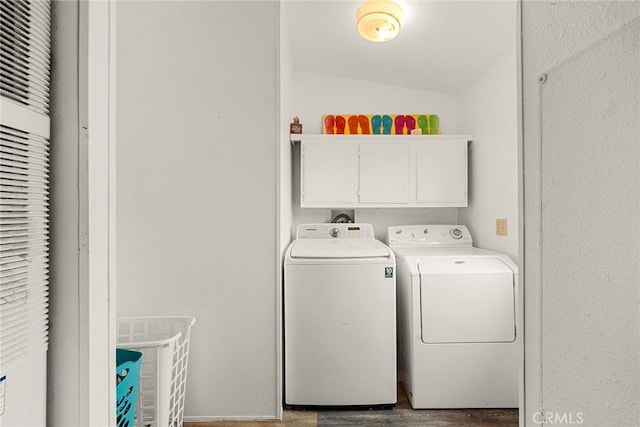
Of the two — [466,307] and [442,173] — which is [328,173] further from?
[466,307]

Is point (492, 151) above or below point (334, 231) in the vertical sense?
above

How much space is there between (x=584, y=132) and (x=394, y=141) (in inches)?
79.9

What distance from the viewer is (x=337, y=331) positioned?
6.94ft

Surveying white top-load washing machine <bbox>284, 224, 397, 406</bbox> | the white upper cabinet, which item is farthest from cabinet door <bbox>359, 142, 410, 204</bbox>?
white top-load washing machine <bbox>284, 224, 397, 406</bbox>

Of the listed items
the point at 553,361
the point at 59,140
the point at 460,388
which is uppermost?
the point at 59,140

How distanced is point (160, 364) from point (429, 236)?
6.92ft

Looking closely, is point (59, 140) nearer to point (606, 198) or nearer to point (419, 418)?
point (606, 198)

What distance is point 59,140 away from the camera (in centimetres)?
71

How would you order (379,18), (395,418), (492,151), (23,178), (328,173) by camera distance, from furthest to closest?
(328,173), (492,151), (395,418), (379,18), (23,178)

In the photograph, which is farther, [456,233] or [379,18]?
[456,233]

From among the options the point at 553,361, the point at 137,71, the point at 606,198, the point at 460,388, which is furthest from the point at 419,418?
the point at 137,71

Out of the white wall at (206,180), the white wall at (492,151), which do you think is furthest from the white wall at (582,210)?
the white wall at (492,151)

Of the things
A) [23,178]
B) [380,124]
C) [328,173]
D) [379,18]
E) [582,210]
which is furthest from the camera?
[380,124]

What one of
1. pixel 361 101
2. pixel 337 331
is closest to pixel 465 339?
pixel 337 331
